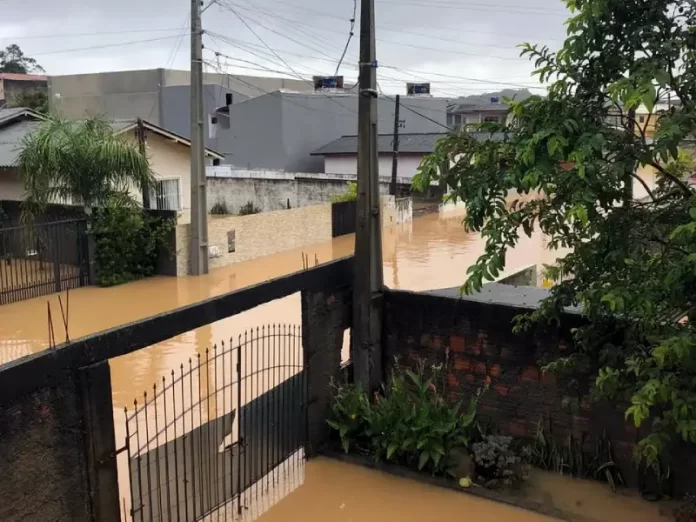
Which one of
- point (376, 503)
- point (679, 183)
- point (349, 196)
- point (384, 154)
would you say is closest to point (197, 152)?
point (349, 196)

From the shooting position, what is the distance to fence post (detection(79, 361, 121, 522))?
4.45 metres

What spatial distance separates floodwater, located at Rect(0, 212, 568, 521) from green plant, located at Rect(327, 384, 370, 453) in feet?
1.02

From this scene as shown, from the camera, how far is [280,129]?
36406 mm

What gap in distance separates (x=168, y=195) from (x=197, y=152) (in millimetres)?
6068

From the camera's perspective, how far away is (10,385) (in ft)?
13.0

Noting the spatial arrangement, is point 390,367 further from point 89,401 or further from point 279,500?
point 89,401

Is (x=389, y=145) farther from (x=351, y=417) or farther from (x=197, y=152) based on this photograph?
(x=351, y=417)

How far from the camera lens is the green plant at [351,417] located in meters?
6.83

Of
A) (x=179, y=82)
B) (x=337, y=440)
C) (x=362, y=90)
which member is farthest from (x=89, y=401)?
(x=179, y=82)

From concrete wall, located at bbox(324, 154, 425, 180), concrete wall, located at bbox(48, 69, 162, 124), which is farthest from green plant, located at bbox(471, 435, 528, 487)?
concrete wall, located at bbox(48, 69, 162, 124)

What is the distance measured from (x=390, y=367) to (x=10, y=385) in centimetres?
416

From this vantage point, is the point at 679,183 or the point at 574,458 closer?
the point at 679,183

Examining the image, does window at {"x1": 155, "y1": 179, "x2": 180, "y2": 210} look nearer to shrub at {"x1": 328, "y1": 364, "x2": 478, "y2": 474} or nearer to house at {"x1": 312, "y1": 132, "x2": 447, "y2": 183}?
house at {"x1": 312, "y1": 132, "x2": 447, "y2": 183}

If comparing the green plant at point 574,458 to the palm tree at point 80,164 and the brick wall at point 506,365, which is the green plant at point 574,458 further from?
the palm tree at point 80,164
